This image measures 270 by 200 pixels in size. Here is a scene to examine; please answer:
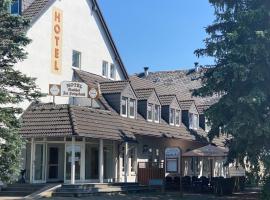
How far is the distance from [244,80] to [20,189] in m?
12.9

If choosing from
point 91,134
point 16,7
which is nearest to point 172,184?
point 91,134

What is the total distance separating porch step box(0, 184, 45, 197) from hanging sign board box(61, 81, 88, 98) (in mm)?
5954

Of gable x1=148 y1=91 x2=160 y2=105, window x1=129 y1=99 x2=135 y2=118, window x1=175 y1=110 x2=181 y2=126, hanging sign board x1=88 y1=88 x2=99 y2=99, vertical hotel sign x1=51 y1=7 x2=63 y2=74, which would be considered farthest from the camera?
window x1=175 y1=110 x2=181 y2=126

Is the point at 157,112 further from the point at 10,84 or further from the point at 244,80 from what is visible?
the point at 10,84

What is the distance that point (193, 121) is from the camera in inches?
1884

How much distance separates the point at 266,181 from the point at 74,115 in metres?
10.8

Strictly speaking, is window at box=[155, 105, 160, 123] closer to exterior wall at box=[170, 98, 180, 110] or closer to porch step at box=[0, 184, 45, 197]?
exterior wall at box=[170, 98, 180, 110]

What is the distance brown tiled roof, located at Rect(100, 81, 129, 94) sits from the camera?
36438 millimetres

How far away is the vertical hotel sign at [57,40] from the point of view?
3412cm

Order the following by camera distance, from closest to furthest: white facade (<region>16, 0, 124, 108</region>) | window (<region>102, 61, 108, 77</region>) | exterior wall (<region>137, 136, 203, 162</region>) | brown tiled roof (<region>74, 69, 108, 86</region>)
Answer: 1. white facade (<region>16, 0, 124, 108</region>)
2. brown tiled roof (<region>74, 69, 108, 86</region>)
3. exterior wall (<region>137, 136, 203, 162</region>)
4. window (<region>102, 61, 108, 77</region>)

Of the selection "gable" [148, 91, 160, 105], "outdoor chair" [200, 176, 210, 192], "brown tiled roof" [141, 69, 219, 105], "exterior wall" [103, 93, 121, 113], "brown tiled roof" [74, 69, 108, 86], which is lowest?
"outdoor chair" [200, 176, 210, 192]

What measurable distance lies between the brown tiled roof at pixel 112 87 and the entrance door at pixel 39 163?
7.52m

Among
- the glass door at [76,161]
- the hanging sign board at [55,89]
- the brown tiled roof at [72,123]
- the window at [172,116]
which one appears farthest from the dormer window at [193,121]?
the hanging sign board at [55,89]

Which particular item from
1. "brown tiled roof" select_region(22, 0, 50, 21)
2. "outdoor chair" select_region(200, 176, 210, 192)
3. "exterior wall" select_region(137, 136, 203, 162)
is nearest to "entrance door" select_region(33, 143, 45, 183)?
"brown tiled roof" select_region(22, 0, 50, 21)
